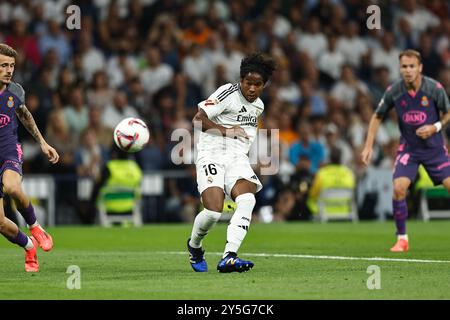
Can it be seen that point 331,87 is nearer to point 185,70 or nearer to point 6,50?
point 185,70

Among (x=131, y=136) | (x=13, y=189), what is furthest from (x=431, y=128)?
(x=13, y=189)

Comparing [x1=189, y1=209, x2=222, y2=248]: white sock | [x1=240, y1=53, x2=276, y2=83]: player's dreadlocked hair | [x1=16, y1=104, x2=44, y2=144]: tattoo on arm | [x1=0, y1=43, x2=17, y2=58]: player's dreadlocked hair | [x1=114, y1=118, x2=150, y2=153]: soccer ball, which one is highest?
[x1=0, y1=43, x2=17, y2=58]: player's dreadlocked hair

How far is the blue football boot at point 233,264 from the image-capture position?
10773 mm

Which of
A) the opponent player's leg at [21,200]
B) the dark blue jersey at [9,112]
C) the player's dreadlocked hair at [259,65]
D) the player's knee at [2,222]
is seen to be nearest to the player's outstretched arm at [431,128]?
the player's dreadlocked hair at [259,65]

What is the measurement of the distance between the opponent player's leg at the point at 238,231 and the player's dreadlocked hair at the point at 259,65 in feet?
3.67

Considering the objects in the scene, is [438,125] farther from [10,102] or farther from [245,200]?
[10,102]

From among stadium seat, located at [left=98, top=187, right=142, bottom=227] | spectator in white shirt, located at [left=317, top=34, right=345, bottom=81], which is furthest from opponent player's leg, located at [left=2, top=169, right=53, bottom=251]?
spectator in white shirt, located at [left=317, top=34, right=345, bottom=81]

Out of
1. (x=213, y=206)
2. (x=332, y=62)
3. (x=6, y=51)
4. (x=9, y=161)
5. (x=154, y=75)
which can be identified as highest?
(x=332, y=62)

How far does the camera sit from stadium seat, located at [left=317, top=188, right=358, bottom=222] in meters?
22.0

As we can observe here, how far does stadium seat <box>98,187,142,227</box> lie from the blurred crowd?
485 mm

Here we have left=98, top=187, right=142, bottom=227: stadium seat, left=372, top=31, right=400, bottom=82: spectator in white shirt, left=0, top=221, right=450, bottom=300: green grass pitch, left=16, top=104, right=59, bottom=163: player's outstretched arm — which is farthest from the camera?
left=372, top=31, right=400, bottom=82: spectator in white shirt

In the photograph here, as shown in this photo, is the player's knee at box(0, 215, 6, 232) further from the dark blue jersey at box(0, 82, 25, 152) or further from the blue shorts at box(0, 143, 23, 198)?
the dark blue jersey at box(0, 82, 25, 152)

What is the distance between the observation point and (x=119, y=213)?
21.4 m

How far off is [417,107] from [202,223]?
438 centimetres
